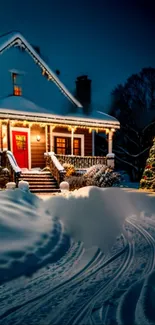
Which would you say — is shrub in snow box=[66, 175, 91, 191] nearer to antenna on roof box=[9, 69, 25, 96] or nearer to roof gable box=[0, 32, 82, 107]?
antenna on roof box=[9, 69, 25, 96]

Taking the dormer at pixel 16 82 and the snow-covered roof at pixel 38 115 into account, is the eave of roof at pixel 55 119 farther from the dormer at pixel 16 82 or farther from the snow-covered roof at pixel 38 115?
the dormer at pixel 16 82

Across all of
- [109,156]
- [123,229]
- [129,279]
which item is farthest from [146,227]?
[109,156]

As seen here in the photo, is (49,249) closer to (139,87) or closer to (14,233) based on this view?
(14,233)

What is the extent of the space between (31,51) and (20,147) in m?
6.25

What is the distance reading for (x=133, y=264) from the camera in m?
4.59

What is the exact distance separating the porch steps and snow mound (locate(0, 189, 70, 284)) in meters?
7.37

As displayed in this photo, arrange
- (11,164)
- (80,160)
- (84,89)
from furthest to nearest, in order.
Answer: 1. (84,89)
2. (80,160)
3. (11,164)

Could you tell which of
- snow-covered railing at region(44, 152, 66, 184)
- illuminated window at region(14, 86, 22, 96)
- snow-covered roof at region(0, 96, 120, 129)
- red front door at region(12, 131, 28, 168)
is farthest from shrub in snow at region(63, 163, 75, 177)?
illuminated window at region(14, 86, 22, 96)

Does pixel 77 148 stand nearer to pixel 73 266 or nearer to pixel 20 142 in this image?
pixel 20 142

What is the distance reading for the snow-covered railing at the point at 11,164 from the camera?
48.4ft

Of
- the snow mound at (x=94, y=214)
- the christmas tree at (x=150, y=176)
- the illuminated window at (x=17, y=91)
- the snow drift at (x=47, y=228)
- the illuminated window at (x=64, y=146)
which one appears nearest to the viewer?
the snow drift at (x=47, y=228)

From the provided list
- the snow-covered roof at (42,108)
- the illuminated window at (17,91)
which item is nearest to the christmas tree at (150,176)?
the snow-covered roof at (42,108)

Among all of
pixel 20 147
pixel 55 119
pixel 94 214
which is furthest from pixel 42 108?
pixel 94 214

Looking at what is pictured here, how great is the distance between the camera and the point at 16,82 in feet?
59.8
